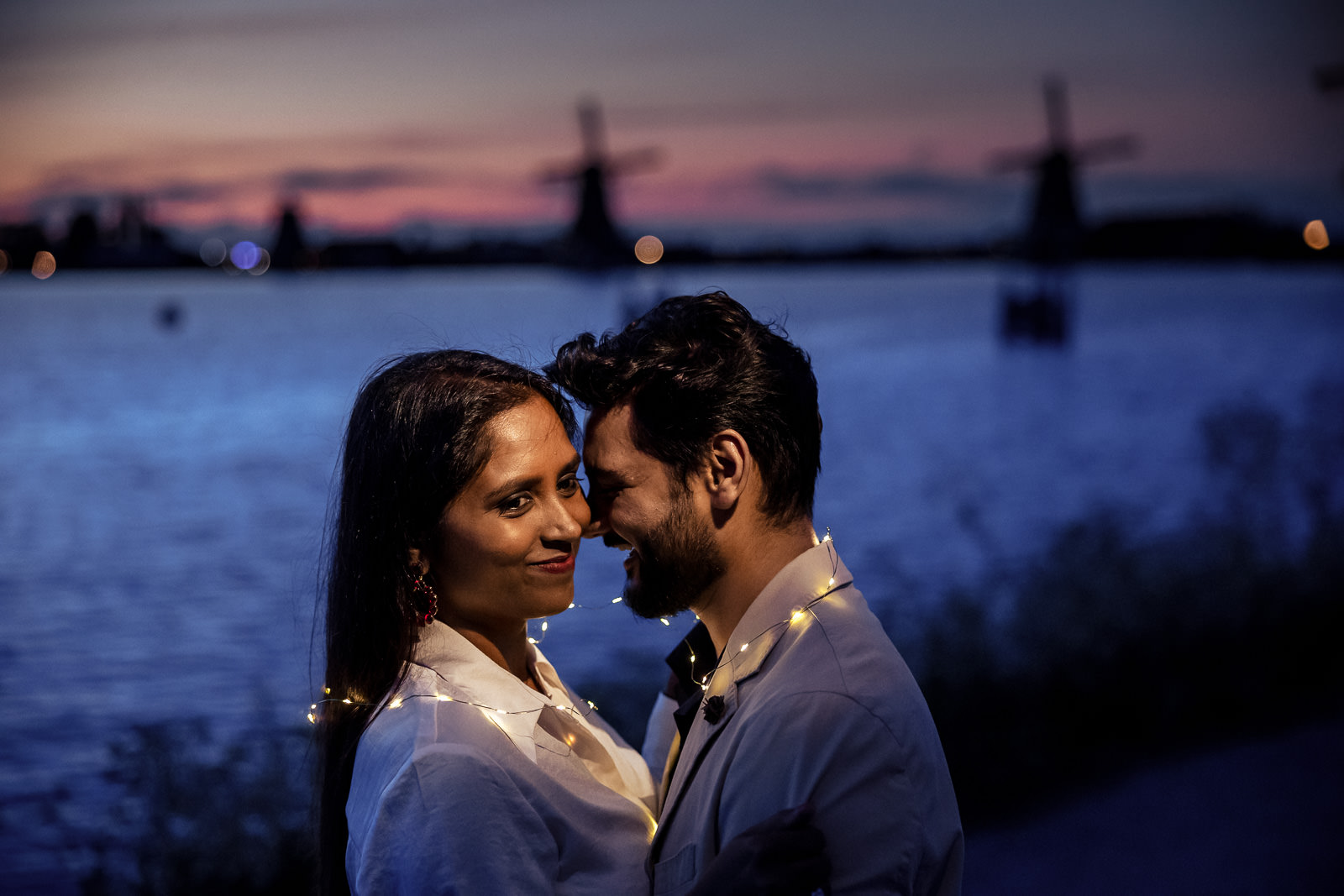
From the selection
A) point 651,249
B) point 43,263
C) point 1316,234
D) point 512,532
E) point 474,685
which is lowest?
point 474,685

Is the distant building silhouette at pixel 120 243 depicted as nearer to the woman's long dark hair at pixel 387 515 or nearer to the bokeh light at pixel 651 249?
the bokeh light at pixel 651 249

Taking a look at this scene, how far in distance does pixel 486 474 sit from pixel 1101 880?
157 inches

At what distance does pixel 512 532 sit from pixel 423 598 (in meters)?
0.21

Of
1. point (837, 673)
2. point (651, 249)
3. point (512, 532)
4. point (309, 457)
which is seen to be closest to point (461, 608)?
point (512, 532)

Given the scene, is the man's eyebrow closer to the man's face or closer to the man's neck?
the man's face

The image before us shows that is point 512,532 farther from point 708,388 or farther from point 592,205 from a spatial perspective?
point 592,205

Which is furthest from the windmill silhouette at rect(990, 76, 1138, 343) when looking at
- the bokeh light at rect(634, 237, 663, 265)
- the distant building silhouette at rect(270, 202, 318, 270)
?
the distant building silhouette at rect(270, 202, 318, 270)

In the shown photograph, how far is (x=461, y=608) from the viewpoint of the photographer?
6.46 ft

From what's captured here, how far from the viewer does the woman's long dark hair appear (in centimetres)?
188

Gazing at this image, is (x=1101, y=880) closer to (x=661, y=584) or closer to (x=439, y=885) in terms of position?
(x=661, y=584)

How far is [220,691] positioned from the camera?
221 inches

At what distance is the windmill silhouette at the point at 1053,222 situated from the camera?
747 inches

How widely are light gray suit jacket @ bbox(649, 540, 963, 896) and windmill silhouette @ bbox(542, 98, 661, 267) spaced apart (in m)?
21.9

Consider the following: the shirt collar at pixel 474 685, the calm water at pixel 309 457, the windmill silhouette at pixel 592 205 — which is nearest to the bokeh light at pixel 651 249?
the calm water at pixel 309 457
